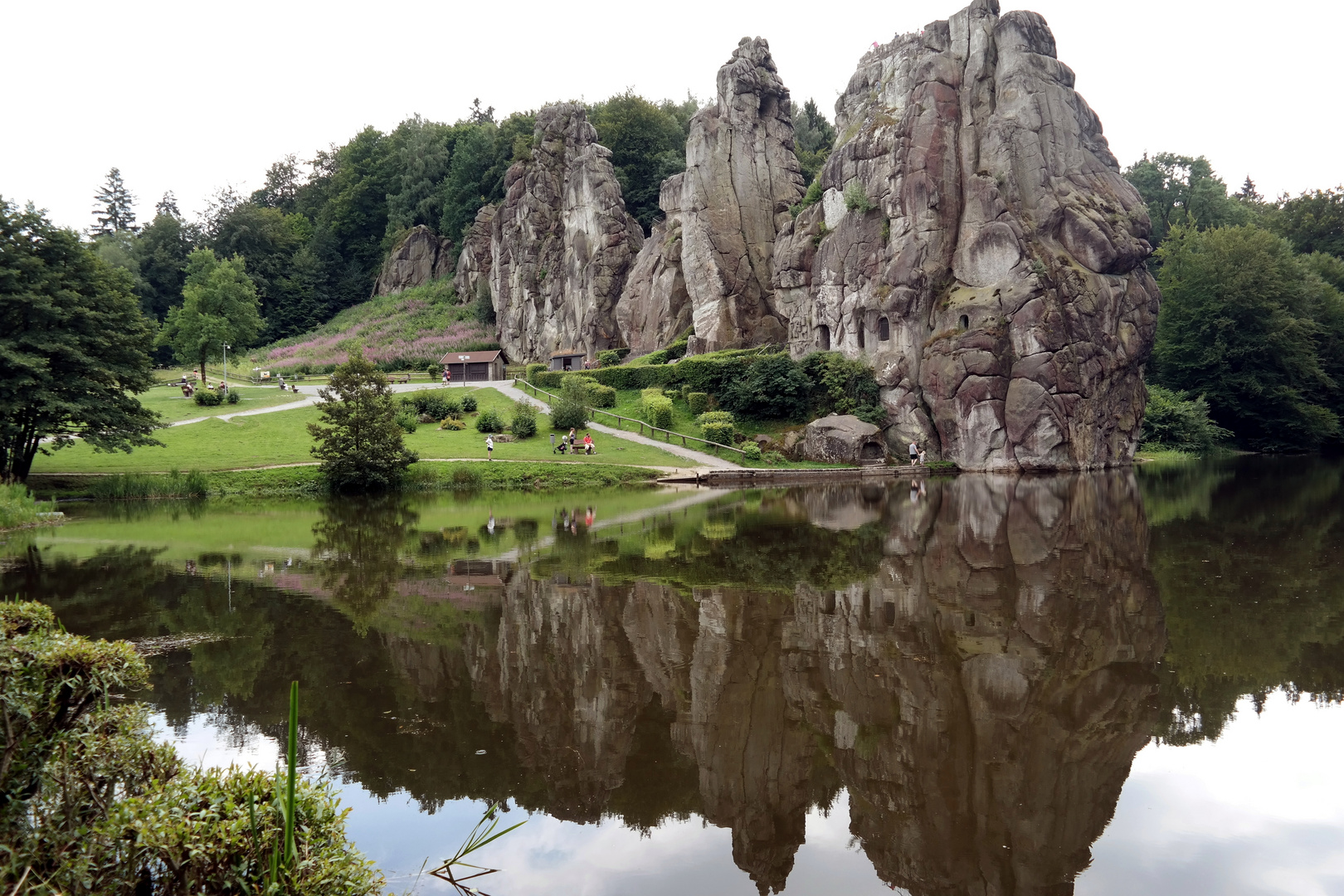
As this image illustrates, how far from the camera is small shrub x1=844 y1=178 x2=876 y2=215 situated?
48500 millimetres

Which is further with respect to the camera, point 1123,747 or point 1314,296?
point 1314,296

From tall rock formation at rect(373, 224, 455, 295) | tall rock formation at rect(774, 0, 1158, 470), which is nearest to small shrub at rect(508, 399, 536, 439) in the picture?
tall rock formation at rect(774, 0, 1158, 470)

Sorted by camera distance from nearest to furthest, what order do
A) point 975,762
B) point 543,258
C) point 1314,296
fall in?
1. point 975,762
2. point 1314,296
3. point 543,258

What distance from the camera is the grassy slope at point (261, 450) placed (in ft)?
123

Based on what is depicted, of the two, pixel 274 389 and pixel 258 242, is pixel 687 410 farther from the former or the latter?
pixel 258 242

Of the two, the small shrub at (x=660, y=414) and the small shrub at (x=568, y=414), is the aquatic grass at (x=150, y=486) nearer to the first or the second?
→ the small shrub at (x=568, y=414)

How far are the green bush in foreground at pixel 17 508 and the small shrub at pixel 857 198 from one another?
4188cm

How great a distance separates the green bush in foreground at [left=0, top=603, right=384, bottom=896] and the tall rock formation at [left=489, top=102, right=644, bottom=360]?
6333cm

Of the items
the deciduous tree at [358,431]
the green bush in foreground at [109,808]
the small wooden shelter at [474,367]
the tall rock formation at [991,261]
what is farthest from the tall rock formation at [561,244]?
the green bush in foreground at [109,808]

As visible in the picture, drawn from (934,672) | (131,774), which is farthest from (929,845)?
(131,774)

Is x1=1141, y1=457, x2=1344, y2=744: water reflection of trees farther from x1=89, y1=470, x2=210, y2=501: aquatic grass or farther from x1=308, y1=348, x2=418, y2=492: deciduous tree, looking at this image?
x1=89, y1=470, x2=210, y2=501: aquatic grass

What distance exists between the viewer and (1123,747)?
7.92 meters

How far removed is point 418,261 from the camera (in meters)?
91.6

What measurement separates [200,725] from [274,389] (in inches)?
2349
